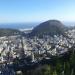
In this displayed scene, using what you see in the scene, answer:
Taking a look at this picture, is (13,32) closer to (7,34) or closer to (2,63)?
(7,34)

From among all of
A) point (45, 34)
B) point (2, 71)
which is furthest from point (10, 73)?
point (45, 34)

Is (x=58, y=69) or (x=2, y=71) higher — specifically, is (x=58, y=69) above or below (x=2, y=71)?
above

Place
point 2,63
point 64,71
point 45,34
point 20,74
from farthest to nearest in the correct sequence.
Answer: point 45,34
point 2,63
point 20,74
point 64,71

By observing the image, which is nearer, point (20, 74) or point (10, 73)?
point (20, 74)

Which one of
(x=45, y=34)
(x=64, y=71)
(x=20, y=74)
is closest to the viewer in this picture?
(x=64, y=71)

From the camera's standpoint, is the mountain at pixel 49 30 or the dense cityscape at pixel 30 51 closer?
the dense cityscape at pixel 30 51

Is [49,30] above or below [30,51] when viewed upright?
above

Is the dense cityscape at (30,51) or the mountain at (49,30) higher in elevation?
the mountain at (49,30)

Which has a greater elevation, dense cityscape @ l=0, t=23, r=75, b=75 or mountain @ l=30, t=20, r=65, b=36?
mountain @ l=30, t=20, r=65, b=36

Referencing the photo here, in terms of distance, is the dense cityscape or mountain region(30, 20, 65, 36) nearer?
the dense cityscape

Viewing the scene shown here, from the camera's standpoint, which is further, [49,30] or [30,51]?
[49,30]
